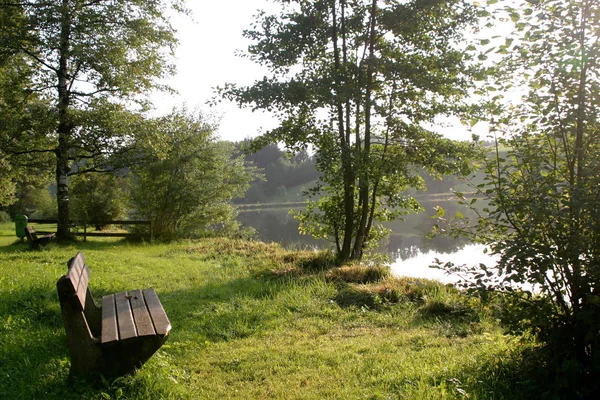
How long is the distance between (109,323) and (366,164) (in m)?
6.95

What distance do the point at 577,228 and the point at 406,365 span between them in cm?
196

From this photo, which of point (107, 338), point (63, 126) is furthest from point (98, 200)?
point (107, 338)

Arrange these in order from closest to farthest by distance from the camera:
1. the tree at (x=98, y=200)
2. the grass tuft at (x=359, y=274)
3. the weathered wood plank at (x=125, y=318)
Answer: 1. the weathered wood plank at (x=125, y=318)
2. the grass tuft at (x=359, y=274)
3. the tree at (x=98, y=200)

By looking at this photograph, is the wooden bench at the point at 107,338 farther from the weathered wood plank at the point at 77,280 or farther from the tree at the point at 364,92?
the tree at the point at 364,92

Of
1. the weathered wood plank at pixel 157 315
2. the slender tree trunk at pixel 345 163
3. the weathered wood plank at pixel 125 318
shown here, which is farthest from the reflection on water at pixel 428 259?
the weathered wood plank at pixel 125 318

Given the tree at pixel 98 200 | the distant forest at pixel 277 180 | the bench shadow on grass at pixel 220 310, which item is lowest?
the bench shadow on grass at pixel 220 310

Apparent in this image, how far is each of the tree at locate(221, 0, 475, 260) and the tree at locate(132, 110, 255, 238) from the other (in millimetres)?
8618

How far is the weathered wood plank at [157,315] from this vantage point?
3.46 metres

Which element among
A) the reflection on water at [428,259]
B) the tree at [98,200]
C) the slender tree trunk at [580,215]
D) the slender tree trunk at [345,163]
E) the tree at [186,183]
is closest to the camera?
the slender tree trunk at [580,215]

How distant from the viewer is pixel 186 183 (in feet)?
62.7

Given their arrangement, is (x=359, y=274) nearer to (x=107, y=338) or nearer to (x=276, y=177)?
(x=107, y=338)

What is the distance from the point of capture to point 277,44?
1011 centimetres

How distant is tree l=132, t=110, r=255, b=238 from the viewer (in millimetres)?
18188

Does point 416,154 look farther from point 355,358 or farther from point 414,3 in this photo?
point 355,358
